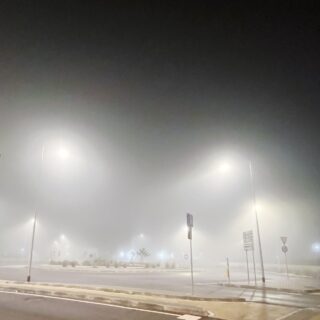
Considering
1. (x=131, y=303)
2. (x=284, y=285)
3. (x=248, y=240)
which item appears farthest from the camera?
(x=248, y=240)

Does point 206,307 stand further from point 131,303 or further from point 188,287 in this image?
point 188,287

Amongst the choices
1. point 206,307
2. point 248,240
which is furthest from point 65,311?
point 248,240

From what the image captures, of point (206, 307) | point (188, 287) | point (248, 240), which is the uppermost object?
point (248, 240)

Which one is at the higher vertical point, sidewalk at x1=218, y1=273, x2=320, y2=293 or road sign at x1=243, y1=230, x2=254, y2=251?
road sign at x1=243, y1=230, x2=254, y2=251

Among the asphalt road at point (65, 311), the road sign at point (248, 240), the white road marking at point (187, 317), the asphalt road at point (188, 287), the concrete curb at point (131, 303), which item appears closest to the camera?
the white road marking at point (187, 317)

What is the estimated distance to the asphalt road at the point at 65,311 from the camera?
32.1ft

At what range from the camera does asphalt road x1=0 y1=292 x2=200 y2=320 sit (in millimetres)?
9773

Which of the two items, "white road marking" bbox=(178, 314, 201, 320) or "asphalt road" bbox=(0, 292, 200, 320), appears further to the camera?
"asphalt road" bbox=(0, 292, 200, 320)

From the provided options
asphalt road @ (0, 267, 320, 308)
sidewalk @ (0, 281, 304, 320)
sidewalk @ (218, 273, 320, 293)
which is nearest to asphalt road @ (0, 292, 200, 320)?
sidewalk @ (0, 281, 304, 320)

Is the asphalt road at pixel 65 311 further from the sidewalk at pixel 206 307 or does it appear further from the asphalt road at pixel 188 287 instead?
the asphalt road at pixel 188 287

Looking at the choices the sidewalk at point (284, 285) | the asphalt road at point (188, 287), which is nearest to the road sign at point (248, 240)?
the sidewalk at point (284, 285)

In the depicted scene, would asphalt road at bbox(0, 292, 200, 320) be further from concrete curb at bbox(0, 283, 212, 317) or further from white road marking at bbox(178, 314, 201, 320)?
concrete curb at bbox(0, 283, 212, 317)

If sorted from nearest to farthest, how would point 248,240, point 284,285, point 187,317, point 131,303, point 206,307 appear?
1. point 187,317
2. point 206,307
3. point 131,303
4. point 284,285
5. point 248,240

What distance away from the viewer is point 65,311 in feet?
35.3
